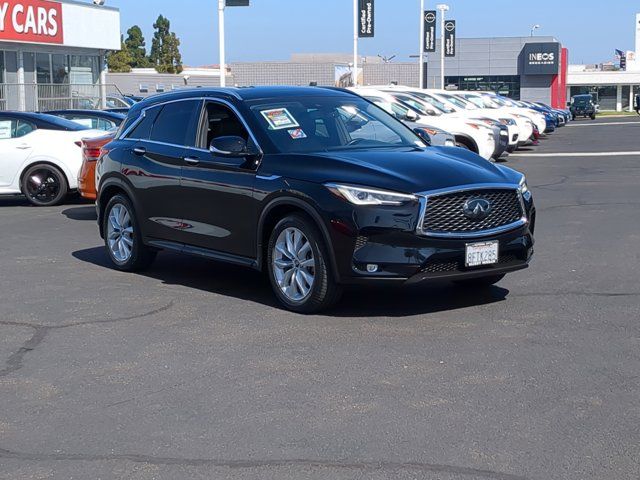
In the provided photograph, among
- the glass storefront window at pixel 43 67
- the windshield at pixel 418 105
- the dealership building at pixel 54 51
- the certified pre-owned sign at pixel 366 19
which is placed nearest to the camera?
the windshield at pixel 418 105

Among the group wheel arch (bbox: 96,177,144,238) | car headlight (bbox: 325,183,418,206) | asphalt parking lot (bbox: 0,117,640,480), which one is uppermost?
car headlight (bbox: 325,183,418,206)

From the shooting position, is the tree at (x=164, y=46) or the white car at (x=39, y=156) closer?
the white car at (x=39, y=156)

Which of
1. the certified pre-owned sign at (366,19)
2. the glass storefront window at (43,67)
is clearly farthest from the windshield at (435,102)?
the glass storefront window at (43,67)

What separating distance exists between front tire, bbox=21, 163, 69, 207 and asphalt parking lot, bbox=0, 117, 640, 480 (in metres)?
5.86

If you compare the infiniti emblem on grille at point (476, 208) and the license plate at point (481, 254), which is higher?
the infiniti emblem on grille at point (476, 208)

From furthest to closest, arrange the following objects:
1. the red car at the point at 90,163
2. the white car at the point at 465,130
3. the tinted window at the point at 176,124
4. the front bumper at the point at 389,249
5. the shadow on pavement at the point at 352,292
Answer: the white car at the point at 465,130, the red car at the point at 90,163, the tinted window at the point at 176,124, the shadow on pavement at the point at 352,292, the front bumper at the point at 389,249

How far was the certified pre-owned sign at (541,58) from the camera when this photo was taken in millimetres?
85688

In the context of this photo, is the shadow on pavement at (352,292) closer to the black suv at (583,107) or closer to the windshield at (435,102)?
the windshield at (435,102)

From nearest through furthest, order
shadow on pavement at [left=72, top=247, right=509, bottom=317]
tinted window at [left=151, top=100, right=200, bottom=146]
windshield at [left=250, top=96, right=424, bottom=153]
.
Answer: shadow on pavement at [left=72, top=247, right=509, bottom=317], windshield at [left=250, top=96, right=424, bottom=153], tinted window at [left=151, top=100, right=200, bottom=146]

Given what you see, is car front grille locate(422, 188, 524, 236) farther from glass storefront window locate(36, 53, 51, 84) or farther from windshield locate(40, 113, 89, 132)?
glass storefront window locate(36, 53, 51, 84)

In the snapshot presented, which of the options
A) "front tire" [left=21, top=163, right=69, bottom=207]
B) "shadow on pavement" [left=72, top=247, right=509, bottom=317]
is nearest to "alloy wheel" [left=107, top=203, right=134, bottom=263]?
"shadow on pavement" [left=72, top=247, right=509, bottom=317]

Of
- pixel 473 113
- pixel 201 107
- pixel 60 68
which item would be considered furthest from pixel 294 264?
pixel 60 68

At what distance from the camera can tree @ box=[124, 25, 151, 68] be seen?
117375 mm

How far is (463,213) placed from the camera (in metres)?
7.30
